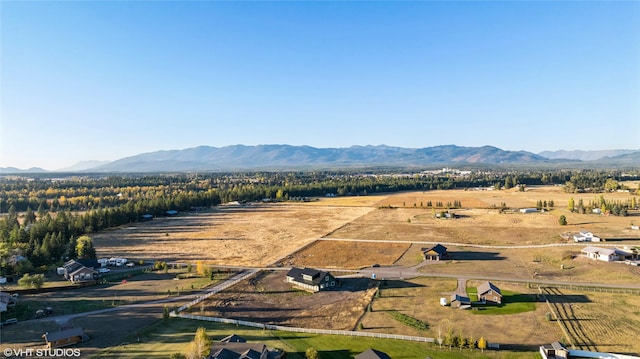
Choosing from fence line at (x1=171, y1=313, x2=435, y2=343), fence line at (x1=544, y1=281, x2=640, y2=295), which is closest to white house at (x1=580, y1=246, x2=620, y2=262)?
fence line at (x1=544, y1=281, x2=640, y2=295)

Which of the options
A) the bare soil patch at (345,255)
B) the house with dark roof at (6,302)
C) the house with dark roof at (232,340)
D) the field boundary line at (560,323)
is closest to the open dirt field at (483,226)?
the bare soil patch at (345,255)

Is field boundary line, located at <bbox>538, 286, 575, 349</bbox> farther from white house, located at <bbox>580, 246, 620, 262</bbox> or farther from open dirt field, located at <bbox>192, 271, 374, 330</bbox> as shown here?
white house, located at <bbox>580, 246, 620, 262</bbox>

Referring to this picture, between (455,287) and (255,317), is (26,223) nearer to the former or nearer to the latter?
(255,317)

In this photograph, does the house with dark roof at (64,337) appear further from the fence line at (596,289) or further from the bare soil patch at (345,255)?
the fence line at (596,289)

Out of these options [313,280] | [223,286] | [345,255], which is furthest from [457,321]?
[345,255]

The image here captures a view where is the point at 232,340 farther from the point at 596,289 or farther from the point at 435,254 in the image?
the point at 596,289
